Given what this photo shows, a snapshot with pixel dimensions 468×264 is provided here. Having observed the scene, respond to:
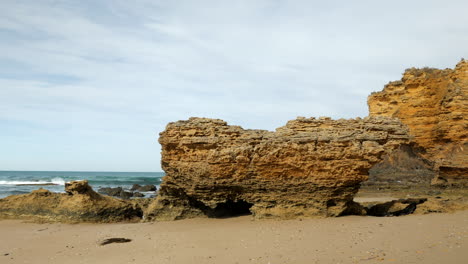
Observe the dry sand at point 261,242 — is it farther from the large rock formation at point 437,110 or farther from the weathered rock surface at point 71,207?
the large rock formation at point 437,110

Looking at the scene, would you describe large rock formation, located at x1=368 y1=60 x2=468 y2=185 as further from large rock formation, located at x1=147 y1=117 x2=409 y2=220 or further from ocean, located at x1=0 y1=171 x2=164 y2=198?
ocean, located at x1=0 y1=171 x2=164 y2=198

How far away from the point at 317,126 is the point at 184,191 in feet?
15.9

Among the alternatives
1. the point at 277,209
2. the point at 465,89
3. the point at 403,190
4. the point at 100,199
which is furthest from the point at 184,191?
the point at 465,89

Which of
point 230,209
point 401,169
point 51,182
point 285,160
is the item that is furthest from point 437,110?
point 51,182

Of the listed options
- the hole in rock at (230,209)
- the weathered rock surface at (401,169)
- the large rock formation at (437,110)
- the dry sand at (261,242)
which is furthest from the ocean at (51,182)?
the weathered rock surface at (401,169)

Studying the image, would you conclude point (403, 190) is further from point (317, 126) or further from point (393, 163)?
point (393, 163)

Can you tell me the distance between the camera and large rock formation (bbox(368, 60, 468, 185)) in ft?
58.6

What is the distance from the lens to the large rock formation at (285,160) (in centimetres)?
994

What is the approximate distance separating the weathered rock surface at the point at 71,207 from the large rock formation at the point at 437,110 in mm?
16076

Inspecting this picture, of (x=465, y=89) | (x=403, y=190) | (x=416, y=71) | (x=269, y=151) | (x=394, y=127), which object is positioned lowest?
(x=403, y=190)

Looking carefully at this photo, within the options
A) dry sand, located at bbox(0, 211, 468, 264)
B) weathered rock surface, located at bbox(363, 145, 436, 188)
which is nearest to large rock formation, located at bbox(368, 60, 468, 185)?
weathered rock surface, located at bbox(363, 145, 436, 188)

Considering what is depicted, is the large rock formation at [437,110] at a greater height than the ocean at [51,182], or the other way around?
the large rock formation at [437,110]

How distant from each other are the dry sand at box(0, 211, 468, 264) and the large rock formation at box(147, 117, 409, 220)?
2.32ft

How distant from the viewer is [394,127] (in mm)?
10250
